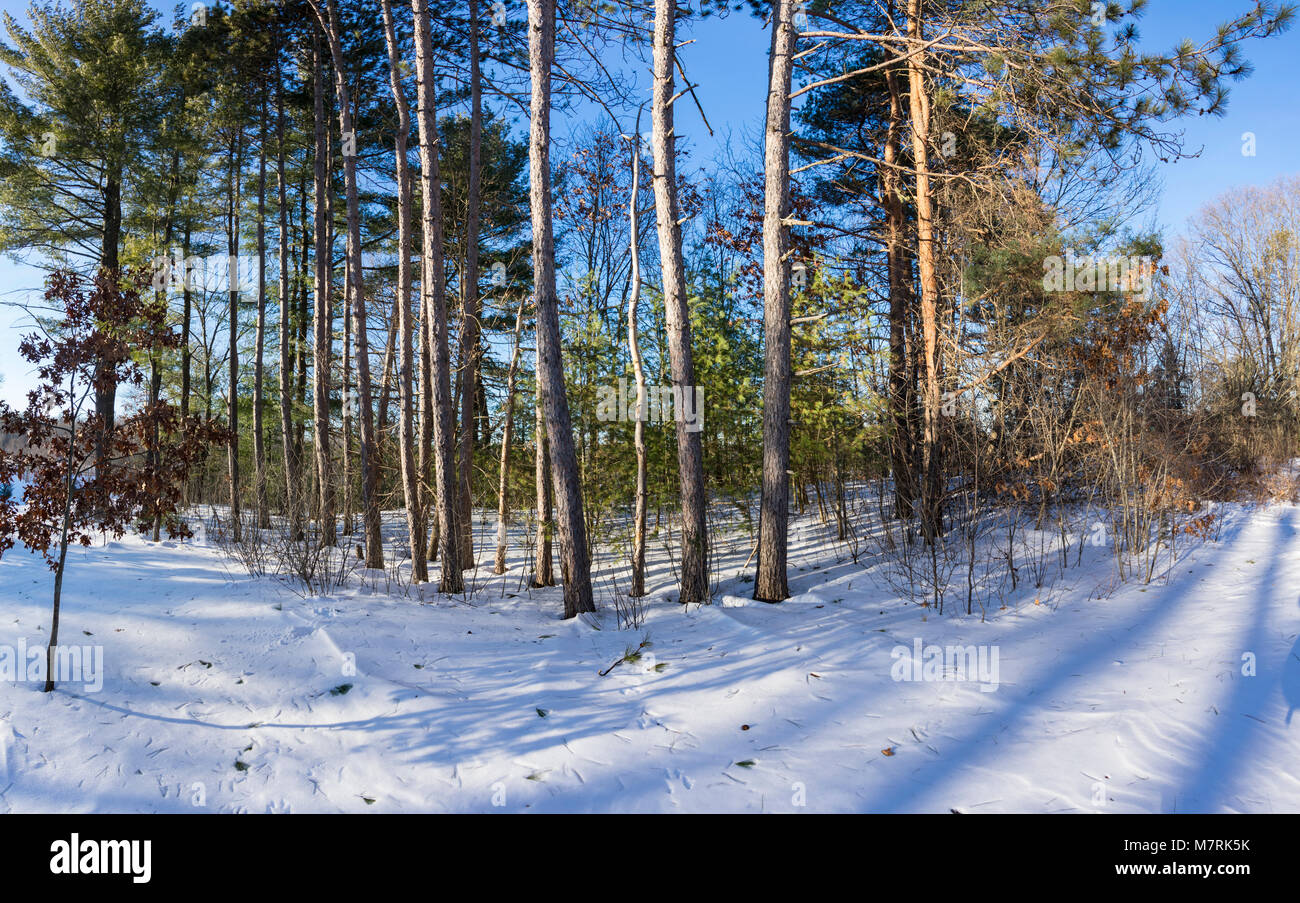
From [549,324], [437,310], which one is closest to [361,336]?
[437,310]

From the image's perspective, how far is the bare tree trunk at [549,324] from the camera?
6602mm

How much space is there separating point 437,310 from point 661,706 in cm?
560

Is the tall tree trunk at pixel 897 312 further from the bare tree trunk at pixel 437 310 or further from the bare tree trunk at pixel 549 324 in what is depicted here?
the bare tree trunk at pixel 437 310

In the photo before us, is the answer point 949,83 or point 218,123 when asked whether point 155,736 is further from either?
point 218,123

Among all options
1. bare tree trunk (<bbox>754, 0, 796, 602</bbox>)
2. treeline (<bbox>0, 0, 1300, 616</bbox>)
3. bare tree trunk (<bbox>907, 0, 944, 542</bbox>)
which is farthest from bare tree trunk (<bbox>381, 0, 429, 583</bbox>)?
bare tree trunk (<bbox>907, 0, 944, 542</bbox>)

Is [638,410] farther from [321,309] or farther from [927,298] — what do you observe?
[321,309]

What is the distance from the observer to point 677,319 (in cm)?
723

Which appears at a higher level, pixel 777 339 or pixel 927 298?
pixel 927 298

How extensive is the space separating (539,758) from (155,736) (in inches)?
90.7

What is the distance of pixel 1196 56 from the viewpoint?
5.96 metres

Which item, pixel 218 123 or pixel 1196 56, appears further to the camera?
pixel 218 123

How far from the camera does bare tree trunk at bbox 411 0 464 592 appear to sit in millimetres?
7590

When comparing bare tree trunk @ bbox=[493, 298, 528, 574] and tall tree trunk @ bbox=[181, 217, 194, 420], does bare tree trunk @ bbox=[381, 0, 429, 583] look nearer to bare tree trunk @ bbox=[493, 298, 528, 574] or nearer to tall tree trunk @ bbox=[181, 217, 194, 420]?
bare tree trunk @ bbox=[493, 298, 528, 574]

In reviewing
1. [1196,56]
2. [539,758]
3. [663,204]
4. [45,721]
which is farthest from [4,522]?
[1196,56]
